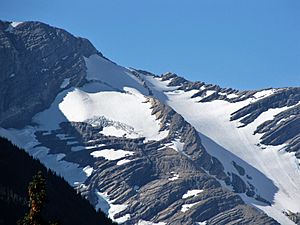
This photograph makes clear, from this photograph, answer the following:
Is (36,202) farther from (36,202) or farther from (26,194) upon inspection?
(26,194)

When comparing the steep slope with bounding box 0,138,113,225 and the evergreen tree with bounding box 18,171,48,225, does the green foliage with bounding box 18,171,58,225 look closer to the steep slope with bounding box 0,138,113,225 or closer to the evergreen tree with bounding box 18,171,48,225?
the evergreen tree with bounding box 18,171,48,225

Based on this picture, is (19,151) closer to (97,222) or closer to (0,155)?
(0,155)

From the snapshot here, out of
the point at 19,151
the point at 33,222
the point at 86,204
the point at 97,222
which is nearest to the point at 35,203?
the point at 33,222

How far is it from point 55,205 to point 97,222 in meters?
7.48

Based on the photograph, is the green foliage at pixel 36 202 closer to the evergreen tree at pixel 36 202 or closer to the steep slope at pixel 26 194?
the evergreen tree at pixel 36 202

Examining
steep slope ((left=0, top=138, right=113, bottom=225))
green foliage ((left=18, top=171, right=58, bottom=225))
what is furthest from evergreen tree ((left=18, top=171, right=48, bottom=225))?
steep slope ((left=0, top=138, right=113, bottom=225))

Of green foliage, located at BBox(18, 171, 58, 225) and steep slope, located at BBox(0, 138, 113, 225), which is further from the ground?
steep slope, located at BBox(0, 138, 113, 225)

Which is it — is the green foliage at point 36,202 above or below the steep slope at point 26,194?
below

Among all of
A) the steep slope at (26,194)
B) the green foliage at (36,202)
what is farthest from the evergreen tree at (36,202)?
the steep slope at (26,194)

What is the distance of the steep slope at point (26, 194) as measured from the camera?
405ft

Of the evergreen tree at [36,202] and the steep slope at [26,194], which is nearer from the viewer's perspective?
the evergreen tree at [36,202]

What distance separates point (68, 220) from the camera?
5256 inches

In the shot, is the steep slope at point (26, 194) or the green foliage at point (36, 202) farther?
the steep slope at point (26, 194)

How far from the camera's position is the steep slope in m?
123
